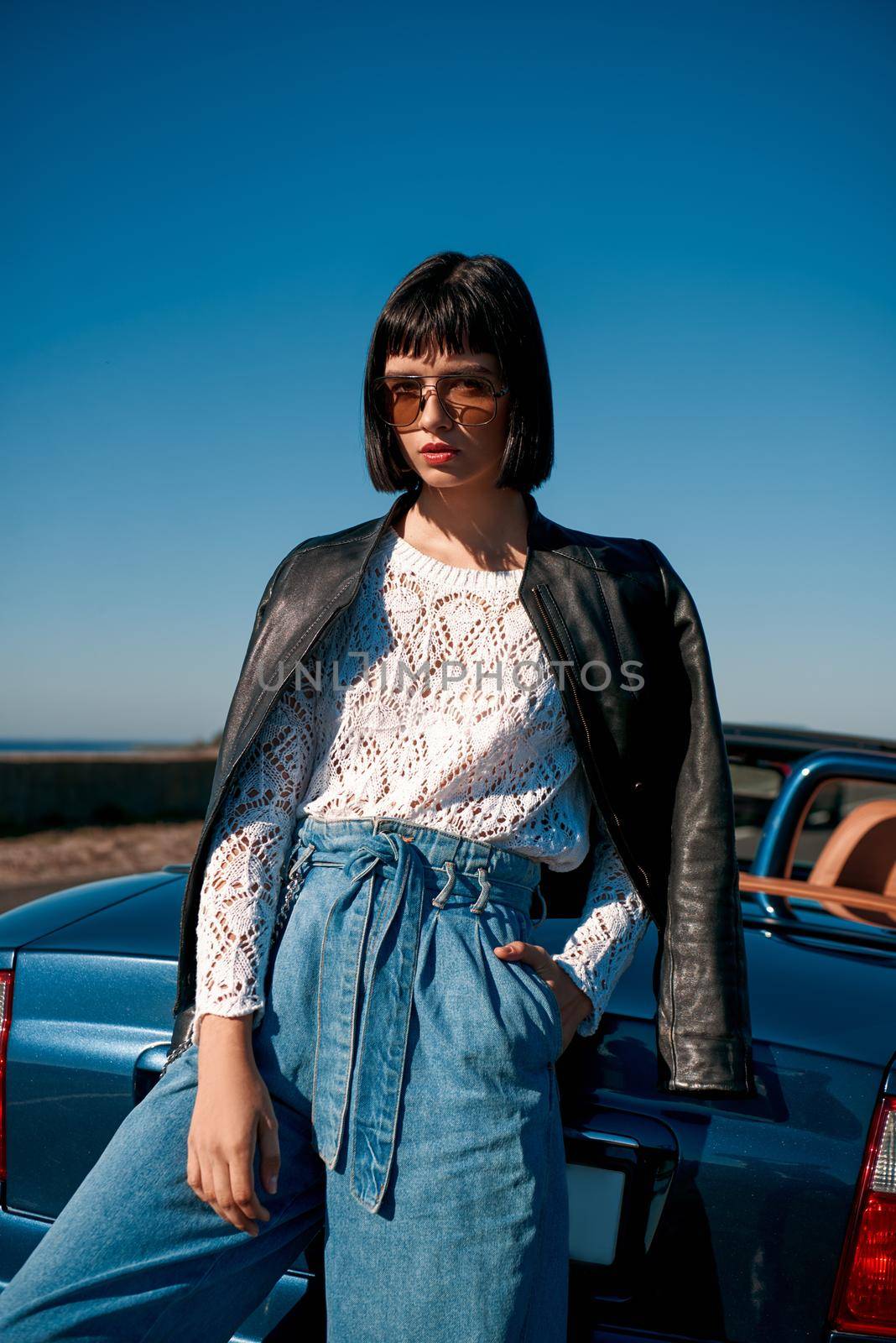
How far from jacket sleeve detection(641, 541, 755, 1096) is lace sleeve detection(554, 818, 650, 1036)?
0.19 ft

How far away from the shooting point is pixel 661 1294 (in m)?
1.60

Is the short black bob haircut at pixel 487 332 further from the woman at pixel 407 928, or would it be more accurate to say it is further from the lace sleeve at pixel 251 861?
the lace sleeve at pixel 251 861

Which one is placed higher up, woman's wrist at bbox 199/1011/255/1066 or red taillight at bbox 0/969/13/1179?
woman's wrist at bbox 199/1011/255/1066

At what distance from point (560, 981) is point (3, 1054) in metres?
0.93

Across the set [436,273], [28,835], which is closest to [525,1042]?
[436,273]

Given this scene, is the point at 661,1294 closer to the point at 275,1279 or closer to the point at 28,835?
the point at 275,1279

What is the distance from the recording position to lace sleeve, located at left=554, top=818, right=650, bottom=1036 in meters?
1.62

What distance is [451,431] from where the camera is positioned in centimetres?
172

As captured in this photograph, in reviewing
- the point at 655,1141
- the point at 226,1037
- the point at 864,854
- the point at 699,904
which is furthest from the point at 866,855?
the point at 226,1037

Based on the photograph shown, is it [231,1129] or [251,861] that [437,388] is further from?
[231,1129]

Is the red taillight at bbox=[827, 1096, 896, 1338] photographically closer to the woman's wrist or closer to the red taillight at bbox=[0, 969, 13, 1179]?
the woman's wrist

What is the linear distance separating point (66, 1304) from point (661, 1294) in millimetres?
832

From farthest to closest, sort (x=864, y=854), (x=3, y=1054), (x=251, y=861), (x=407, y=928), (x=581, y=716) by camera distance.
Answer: (x=864, y=854)
(x=3, y=1054)
(x=581, y=716)
(x=251, y=861)
(x=407, y=928)

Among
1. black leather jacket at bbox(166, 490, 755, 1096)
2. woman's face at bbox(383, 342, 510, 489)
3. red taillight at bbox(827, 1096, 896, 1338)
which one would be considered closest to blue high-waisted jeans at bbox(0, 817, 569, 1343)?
black leather jacket at bbox(166, 490, 755, 1096)
